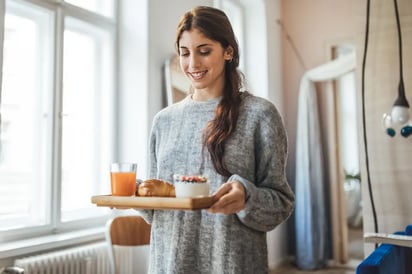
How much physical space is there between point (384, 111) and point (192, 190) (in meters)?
2.08

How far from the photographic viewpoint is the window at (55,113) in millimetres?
2389

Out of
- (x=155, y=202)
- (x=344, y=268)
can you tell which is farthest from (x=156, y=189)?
(x=344, y=268)

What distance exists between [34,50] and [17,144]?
1.84 ft

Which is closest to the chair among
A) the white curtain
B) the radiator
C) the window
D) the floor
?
the radiator

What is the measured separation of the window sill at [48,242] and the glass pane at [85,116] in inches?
8.6

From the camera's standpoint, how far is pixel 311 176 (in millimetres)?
4469

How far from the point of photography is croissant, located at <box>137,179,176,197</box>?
0.93 metres

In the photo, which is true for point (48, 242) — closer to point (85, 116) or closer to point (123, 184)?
point (85, 116)

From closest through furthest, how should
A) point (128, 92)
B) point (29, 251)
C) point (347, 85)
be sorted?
point (29, 251) → point (128, 92) → point (347, 85)

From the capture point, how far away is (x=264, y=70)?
4531 mm

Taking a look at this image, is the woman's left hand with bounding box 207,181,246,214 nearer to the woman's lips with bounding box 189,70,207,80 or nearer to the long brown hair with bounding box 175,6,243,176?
the long brown hair with bounding box 175,6,243,176

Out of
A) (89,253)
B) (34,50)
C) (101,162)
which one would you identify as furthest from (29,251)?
(34,50)

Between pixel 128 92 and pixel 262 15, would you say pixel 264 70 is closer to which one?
pixel 262 15

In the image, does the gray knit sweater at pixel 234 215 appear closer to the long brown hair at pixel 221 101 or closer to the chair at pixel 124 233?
the long brown hair at pixel 221 101
